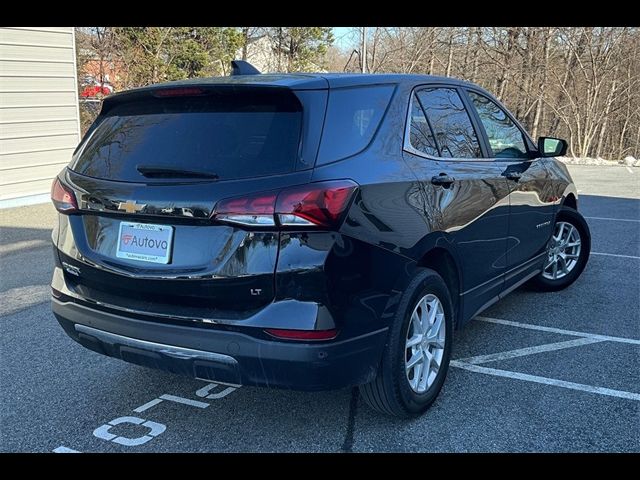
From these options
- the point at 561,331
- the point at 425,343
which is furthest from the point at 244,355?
the point at 561,331

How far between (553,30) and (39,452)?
92.3ft

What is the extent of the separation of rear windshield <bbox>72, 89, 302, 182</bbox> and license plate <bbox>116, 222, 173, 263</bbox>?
8.9 inches

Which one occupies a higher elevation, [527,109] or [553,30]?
[553,30]

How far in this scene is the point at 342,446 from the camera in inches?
113

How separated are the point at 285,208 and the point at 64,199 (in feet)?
4.27

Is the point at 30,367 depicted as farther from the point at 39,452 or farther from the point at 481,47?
the point at 481,47

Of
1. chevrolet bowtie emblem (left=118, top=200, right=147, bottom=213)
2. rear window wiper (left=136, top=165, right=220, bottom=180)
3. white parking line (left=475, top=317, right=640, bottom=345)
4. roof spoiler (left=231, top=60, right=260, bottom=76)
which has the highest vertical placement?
roof spoiler (left=231, top=60, right=260, bottom=76)

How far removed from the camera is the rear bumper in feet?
8.08

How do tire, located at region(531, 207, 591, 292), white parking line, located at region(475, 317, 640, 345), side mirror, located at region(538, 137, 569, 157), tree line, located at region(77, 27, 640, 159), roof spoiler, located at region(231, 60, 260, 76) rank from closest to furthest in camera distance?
roof spoiler, located at region(231, 60, 260, 76), white parking line, located at region(475, 317, 640, 345), side mirror, located at region(538, 137, 569, 157), tire, located at region(531, 207, 591, 292), tree line, located at region(77, 27, 640, 159)

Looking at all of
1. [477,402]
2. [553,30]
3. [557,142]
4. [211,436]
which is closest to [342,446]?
[211,436]

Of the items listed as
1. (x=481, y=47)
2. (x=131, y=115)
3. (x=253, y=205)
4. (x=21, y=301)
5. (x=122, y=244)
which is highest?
(x=481, y=47)

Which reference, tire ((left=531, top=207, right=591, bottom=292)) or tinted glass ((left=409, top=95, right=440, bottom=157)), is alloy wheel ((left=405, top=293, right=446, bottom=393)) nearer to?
tinted glass ((left=409, top=95, right=440, bottom=157))

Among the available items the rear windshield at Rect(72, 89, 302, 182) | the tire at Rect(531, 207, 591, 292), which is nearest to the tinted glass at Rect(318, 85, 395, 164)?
the rear windshield at Rect(72, 89, 302, 182)

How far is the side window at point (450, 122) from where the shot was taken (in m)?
3.44
